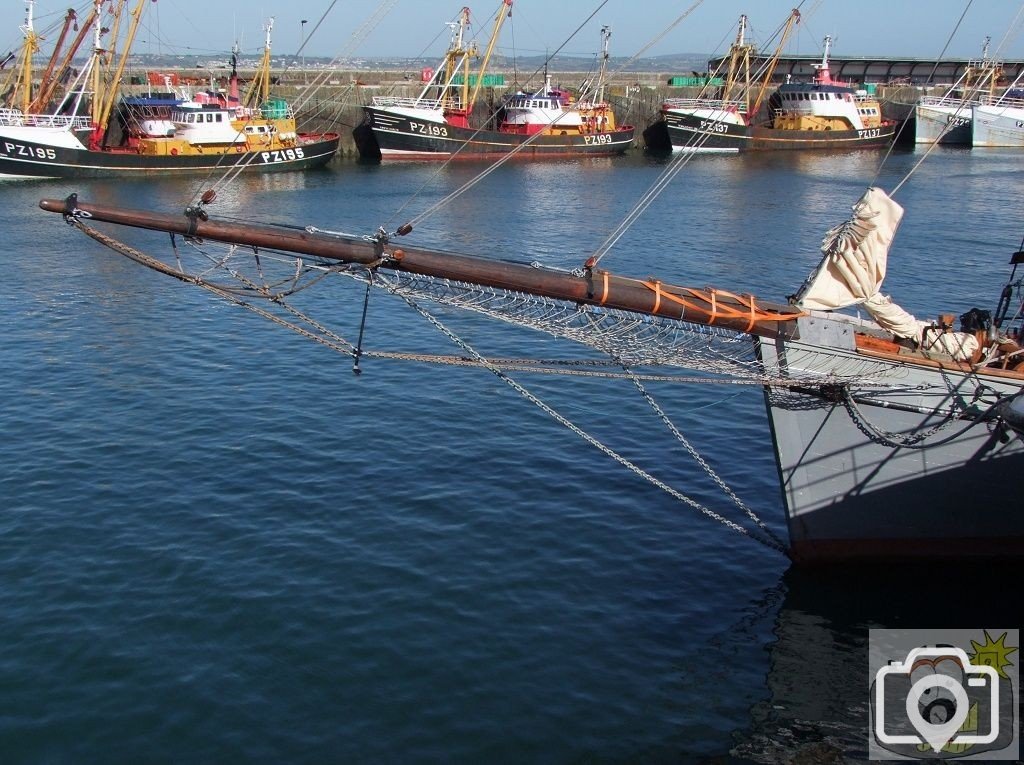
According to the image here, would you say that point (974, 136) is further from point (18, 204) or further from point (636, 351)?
point (636, 351)

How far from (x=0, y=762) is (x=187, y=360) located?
1528 cm

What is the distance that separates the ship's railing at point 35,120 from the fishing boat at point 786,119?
3951 cm

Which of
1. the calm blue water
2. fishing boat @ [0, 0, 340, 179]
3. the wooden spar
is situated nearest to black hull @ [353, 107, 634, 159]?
fishing boat @ [0, 0, 340, 179]

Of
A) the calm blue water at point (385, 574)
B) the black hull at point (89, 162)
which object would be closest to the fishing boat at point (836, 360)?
Result: the calm blue water at point (385, 574)

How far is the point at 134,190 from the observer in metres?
55.0

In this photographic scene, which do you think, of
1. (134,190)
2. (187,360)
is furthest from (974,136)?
(187,360)

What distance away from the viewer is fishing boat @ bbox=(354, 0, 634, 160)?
231ft

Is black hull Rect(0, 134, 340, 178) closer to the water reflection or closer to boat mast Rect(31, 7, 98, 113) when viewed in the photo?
boat mast Rect(31, 7, 98, 113)

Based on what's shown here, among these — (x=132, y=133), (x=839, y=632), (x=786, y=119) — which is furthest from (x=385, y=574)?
(x=786, y=119)

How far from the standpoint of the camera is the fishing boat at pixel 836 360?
524 inches

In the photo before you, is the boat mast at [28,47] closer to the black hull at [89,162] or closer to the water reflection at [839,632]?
the black hull at [89,162]

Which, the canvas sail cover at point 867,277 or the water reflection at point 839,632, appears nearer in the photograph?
the water reflection at point 839,632

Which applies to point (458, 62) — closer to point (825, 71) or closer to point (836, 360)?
point (825, 71)

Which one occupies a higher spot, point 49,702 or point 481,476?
point 481,476
